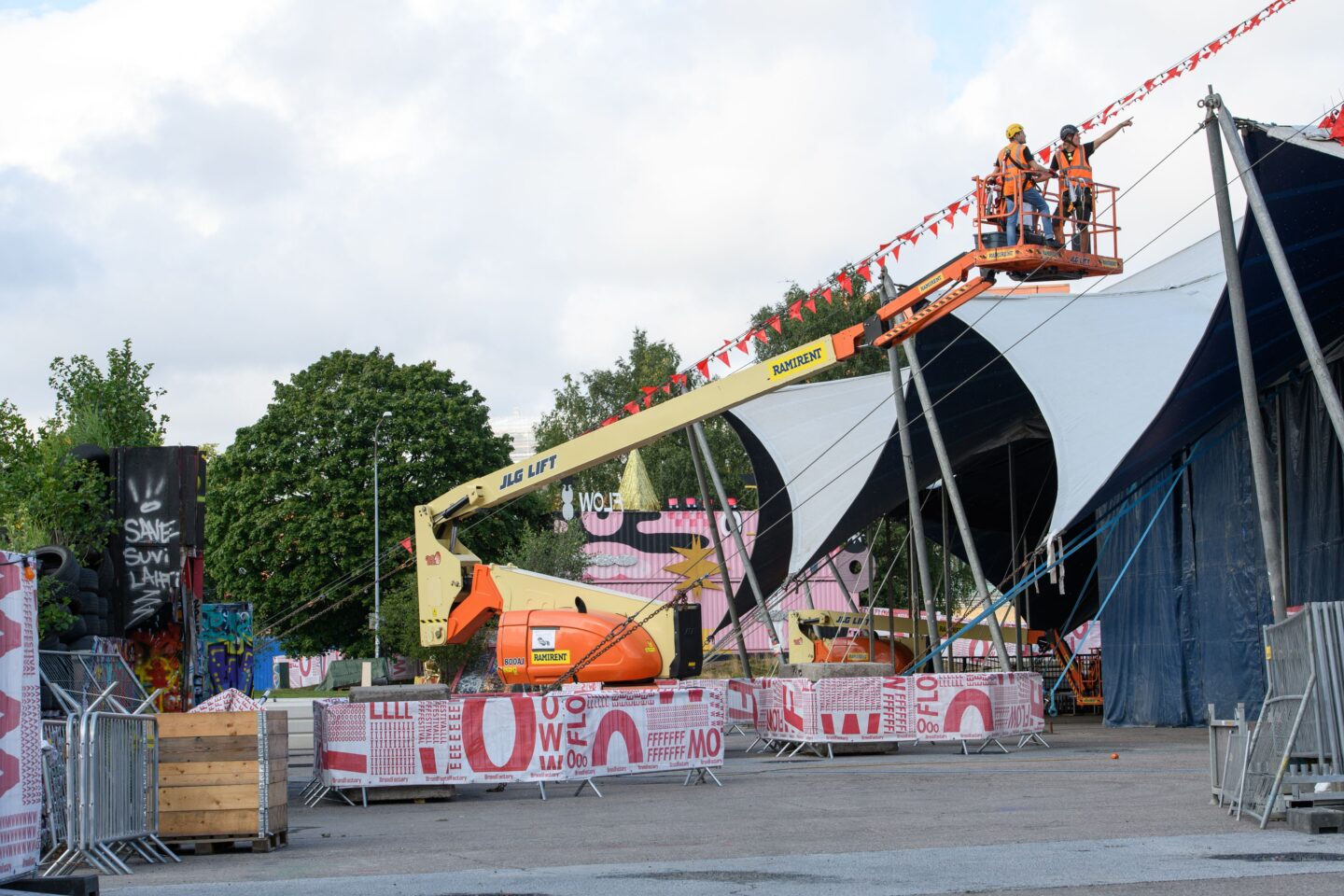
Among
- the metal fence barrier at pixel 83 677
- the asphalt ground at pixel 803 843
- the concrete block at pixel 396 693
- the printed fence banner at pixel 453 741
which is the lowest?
the asphalt ground at pixel 803 843

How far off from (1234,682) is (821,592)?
41702 millimetres

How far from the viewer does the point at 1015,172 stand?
17.9m

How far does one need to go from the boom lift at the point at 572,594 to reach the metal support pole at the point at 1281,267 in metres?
4.70

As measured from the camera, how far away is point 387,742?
658 inches

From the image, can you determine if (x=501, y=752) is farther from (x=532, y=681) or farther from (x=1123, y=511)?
(x=1123, y=511)

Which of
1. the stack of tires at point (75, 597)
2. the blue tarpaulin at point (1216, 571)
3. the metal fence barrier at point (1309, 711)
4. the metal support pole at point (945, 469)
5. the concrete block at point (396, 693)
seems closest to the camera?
the metal fence barrier at point (1309, 711)

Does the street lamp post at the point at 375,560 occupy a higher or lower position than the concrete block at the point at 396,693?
higher

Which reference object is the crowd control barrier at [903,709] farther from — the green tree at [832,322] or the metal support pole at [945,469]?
the green tree at [832,322]

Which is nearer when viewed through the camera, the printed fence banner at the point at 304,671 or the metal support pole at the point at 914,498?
the metal support pole at the point at 914,498

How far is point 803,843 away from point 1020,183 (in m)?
9.45

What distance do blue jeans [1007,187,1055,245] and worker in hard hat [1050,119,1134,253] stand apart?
16 cm

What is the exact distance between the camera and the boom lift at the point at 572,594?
22.1m

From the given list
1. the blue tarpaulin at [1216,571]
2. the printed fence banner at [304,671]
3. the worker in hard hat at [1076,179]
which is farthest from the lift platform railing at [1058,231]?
the printed fence banner at [304,671]

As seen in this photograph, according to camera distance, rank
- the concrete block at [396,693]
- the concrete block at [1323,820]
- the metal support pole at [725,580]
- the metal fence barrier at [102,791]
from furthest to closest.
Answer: the metal support pole at [725,580] < the concrete block at [396,693] < the concrete block at [1323,820] < the metal fence barrier at [102,791]
